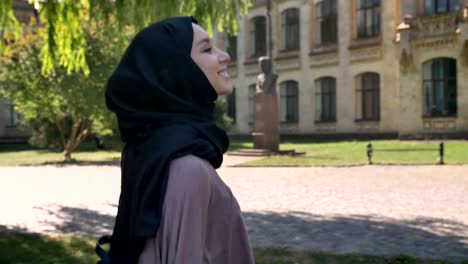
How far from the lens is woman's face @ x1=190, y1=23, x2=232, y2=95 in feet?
5.99

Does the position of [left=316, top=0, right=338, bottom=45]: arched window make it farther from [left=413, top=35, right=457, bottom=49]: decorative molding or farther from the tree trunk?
the tree trunk

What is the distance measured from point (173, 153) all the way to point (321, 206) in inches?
335

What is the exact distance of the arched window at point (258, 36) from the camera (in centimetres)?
3800

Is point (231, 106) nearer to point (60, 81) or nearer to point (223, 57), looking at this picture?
point (60, 81)

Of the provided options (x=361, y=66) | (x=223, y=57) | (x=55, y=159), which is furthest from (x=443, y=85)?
(x=223, y=57)

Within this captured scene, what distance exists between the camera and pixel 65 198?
38.4 feet

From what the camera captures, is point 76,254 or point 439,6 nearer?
point 76,254

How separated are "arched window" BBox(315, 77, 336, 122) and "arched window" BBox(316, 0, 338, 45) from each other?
94.7 inches

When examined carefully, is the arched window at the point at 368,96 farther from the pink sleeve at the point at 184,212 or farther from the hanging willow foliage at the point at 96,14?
the pink sleeve at the point at 184,212

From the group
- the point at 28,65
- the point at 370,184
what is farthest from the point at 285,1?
the point at 370,184

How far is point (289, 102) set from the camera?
3581 cm

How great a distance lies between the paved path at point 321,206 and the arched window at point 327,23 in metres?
18.0

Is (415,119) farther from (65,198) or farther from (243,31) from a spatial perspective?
(65,198)

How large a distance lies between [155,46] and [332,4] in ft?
107
